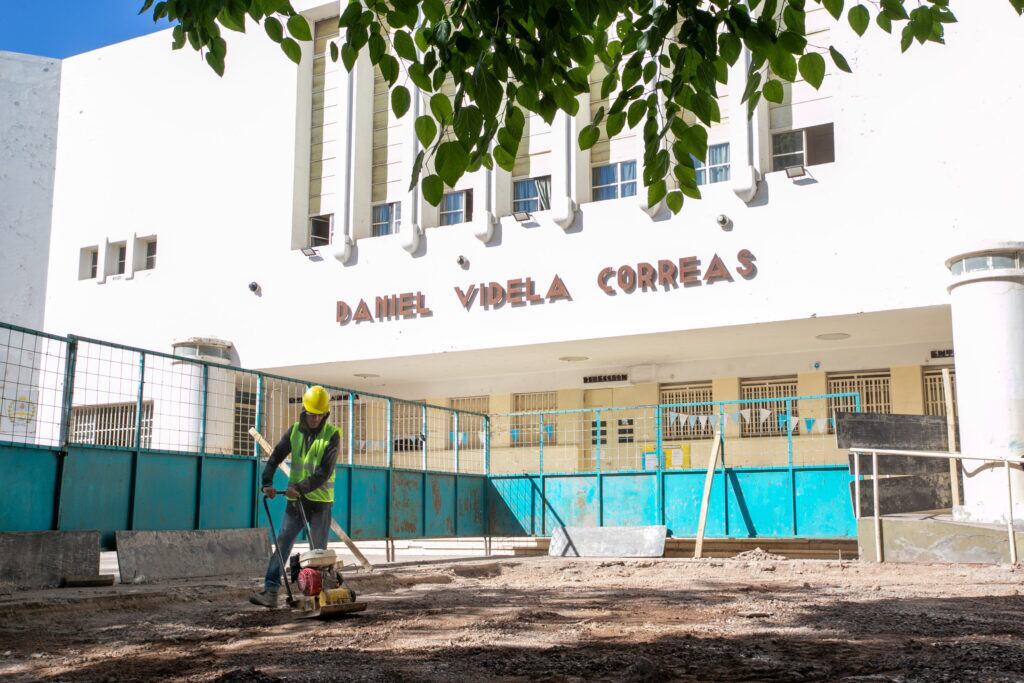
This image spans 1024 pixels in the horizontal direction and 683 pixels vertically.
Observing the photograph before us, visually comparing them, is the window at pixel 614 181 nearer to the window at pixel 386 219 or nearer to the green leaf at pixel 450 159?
the window at pixel 386 219

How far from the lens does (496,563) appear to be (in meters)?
15.2

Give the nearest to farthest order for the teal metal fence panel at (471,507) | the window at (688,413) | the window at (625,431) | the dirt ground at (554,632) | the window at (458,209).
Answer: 1. the dirt ground at (554,632)
2. the teal metal fence panel at (471,507)
3. the window at (688,413)
4. the window at (625,431)
5. the window at (458,209)

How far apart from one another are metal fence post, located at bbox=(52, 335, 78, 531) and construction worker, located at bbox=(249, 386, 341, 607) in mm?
3882

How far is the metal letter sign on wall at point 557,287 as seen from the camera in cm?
2019

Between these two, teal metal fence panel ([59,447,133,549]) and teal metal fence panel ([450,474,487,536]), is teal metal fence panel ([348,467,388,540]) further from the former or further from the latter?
teal metal fence panel ([59,447,133,549])

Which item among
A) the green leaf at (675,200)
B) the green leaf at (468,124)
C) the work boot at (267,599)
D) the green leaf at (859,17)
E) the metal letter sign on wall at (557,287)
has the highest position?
the metal letter sign on wall at (557,287)

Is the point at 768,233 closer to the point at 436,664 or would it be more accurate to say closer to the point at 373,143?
the point at 373,143

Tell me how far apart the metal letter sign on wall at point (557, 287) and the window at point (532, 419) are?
291 cm

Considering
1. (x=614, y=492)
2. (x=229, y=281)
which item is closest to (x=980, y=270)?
(x=614, y=492)

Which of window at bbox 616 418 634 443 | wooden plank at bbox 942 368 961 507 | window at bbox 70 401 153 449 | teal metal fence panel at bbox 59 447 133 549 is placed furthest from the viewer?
window at bbox 616 418 634 443

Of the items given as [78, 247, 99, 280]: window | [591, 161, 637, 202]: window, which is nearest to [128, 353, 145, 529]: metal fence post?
[591, 161, 637, 202]: window

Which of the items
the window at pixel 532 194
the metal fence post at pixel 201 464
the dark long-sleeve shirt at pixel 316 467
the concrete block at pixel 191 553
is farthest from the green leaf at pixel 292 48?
the window at pixel 532 194

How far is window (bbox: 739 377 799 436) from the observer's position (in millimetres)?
21750

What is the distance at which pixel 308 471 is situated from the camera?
352 inches
